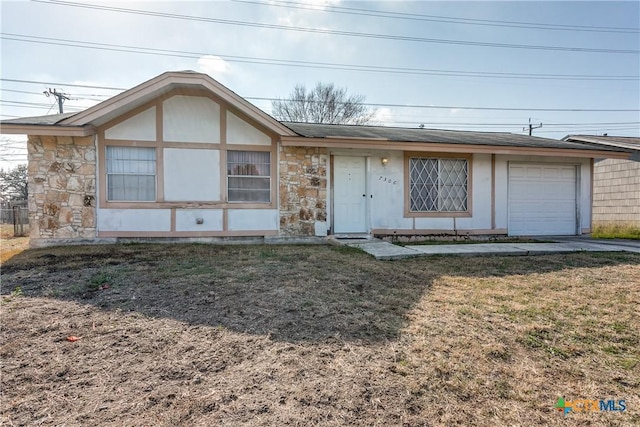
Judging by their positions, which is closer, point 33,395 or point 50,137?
point 33,395

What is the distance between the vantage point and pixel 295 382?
225 centimetres

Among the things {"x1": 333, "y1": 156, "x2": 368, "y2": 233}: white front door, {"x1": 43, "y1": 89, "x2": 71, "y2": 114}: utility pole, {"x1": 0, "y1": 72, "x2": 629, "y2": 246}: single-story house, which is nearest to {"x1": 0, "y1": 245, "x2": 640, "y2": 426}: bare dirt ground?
{"x1": 0, "y1": 72, "x2": 629, "y2": 246}: single-story house

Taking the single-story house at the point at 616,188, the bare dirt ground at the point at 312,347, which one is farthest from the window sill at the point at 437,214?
the single-story house at the point at 616,188

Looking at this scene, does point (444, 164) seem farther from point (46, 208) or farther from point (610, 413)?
point (46, 208)

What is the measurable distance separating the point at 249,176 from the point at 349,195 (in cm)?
265

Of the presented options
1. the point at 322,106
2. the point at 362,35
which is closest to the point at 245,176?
the point at 362,35

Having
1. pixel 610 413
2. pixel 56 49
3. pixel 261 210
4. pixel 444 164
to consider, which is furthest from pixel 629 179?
pixel 56 49

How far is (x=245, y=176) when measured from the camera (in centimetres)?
835

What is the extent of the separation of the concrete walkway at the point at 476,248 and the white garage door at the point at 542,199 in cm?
142

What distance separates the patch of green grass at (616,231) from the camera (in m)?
10.8

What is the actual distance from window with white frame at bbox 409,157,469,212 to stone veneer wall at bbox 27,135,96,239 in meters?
7.92

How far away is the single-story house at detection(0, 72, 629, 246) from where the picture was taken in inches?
295

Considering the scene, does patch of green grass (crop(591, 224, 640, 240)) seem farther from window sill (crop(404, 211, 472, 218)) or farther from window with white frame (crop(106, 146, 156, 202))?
window with white frame (crop(106, 146, 156, 202))

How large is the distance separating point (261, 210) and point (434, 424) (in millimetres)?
6974
